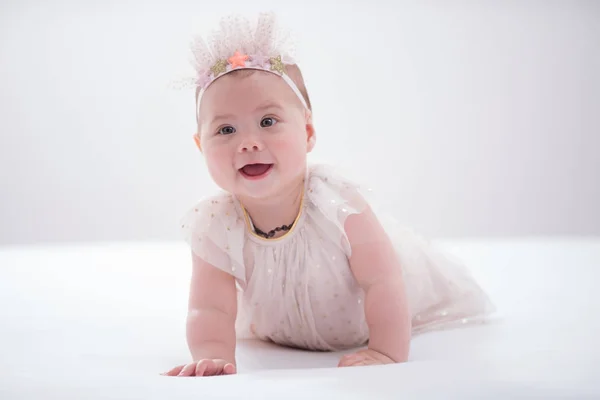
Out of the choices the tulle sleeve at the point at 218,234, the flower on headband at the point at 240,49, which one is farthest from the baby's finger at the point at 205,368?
the flower on headband at the point at 240,49

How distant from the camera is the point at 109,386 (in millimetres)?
852

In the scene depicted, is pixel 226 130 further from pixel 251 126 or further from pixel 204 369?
pixel 204 369

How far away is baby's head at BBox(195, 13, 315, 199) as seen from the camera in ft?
3.77

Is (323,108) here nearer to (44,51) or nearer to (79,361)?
(44,51)

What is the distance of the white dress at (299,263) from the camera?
123 centimetres

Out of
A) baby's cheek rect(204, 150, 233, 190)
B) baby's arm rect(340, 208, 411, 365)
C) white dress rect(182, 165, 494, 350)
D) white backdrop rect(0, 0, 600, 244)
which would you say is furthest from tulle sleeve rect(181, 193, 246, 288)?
white backdrop rect(0, 0, 600, 244)

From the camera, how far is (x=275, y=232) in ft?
4.12

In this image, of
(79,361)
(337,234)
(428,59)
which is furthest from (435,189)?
(79,361)

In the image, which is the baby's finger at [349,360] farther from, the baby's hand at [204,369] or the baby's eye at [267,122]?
the baby's eye at [267,122]

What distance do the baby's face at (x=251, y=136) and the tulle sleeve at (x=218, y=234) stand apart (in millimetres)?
105

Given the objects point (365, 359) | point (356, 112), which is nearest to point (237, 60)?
point (365, 359)

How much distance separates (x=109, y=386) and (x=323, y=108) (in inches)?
97.0

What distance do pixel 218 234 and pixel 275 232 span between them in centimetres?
10

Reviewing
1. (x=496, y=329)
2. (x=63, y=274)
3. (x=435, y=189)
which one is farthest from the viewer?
(x=435, y=189)
